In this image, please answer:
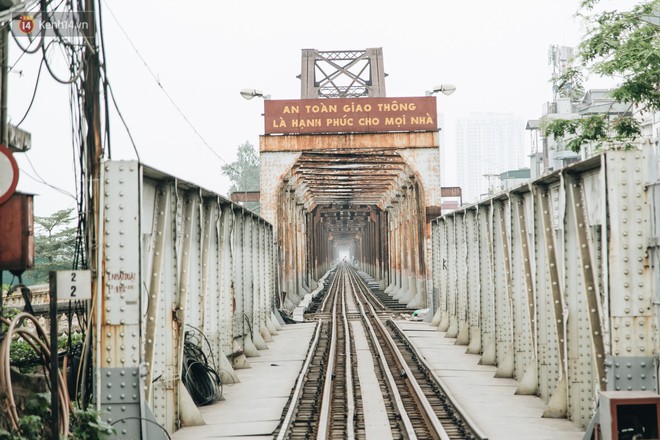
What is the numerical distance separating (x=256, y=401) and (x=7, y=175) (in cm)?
677

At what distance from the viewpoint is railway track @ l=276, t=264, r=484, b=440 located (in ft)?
32.1

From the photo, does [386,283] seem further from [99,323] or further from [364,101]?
[99,323]

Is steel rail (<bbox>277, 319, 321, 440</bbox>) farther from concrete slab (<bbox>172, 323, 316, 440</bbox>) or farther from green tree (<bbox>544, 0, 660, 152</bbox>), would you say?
green tree (<bbox>544, 0, 660, 152</bbox>)

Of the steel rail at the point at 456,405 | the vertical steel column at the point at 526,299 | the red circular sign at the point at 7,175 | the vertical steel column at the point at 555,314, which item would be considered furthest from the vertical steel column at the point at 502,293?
the red circular sign at the point at 7,175

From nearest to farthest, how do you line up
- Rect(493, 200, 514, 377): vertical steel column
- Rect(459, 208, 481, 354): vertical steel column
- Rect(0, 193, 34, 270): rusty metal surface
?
Rect(0, 193, 34, 270): rusty metal surface → Rect(493, 200, 514, 377): vertical steel column → Rect(459, 208, 481, 354): vertical steel column

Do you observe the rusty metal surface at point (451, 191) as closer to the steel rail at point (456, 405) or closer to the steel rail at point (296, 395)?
the steel rail at point (296, 395)

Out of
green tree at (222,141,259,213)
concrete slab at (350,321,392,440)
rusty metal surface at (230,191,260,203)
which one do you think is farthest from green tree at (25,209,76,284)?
green tree at (222,141,259,213)

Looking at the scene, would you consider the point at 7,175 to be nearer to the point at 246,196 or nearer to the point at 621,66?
the point at 621,66

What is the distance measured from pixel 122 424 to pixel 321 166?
80.8 feet

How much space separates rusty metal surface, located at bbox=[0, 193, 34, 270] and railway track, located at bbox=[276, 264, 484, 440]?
3601mm

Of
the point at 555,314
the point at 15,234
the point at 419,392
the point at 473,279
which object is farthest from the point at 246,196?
the point at 15,234

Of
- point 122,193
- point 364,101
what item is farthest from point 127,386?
point 364,101

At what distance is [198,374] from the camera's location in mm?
11578

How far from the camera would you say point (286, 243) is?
1339 inches
